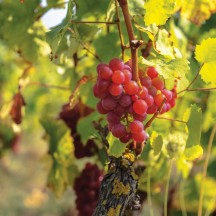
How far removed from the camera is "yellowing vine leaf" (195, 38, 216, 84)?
121cm

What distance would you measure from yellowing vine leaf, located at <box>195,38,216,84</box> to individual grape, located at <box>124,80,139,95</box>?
0.21m

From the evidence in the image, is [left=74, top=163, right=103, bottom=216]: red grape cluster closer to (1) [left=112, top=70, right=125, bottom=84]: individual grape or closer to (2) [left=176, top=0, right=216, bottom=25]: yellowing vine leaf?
(2) [left=176, top=0, right=216, bottom=25]: yellowing vine leaf

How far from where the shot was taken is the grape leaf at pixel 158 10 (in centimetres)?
117

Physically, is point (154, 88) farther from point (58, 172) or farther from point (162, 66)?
point (58, 172)

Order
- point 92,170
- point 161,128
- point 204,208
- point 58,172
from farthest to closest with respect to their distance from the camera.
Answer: point 204,208
point 58,172
point 92,170
point 161,128

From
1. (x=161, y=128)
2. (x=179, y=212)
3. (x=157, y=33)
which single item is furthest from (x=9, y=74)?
(x=157, y=33)

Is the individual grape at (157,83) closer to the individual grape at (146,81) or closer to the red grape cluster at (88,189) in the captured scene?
the individual grape at (146,81)

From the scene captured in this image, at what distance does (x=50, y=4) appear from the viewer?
189 centimetres

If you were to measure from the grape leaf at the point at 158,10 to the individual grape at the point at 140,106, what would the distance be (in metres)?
0.20

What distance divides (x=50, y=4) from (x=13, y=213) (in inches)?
200

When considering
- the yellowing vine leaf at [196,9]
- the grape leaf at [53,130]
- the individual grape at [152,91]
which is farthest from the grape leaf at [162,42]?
the grape leaf at [53,130]

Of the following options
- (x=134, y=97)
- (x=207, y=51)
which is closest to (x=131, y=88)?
(x=134, y=97)

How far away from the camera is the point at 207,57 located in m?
1.22

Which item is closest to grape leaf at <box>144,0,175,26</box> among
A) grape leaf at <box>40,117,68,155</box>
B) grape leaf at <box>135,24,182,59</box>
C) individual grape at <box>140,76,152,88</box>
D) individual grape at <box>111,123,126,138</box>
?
grape leaf at <box>135,24,182,59</box>
